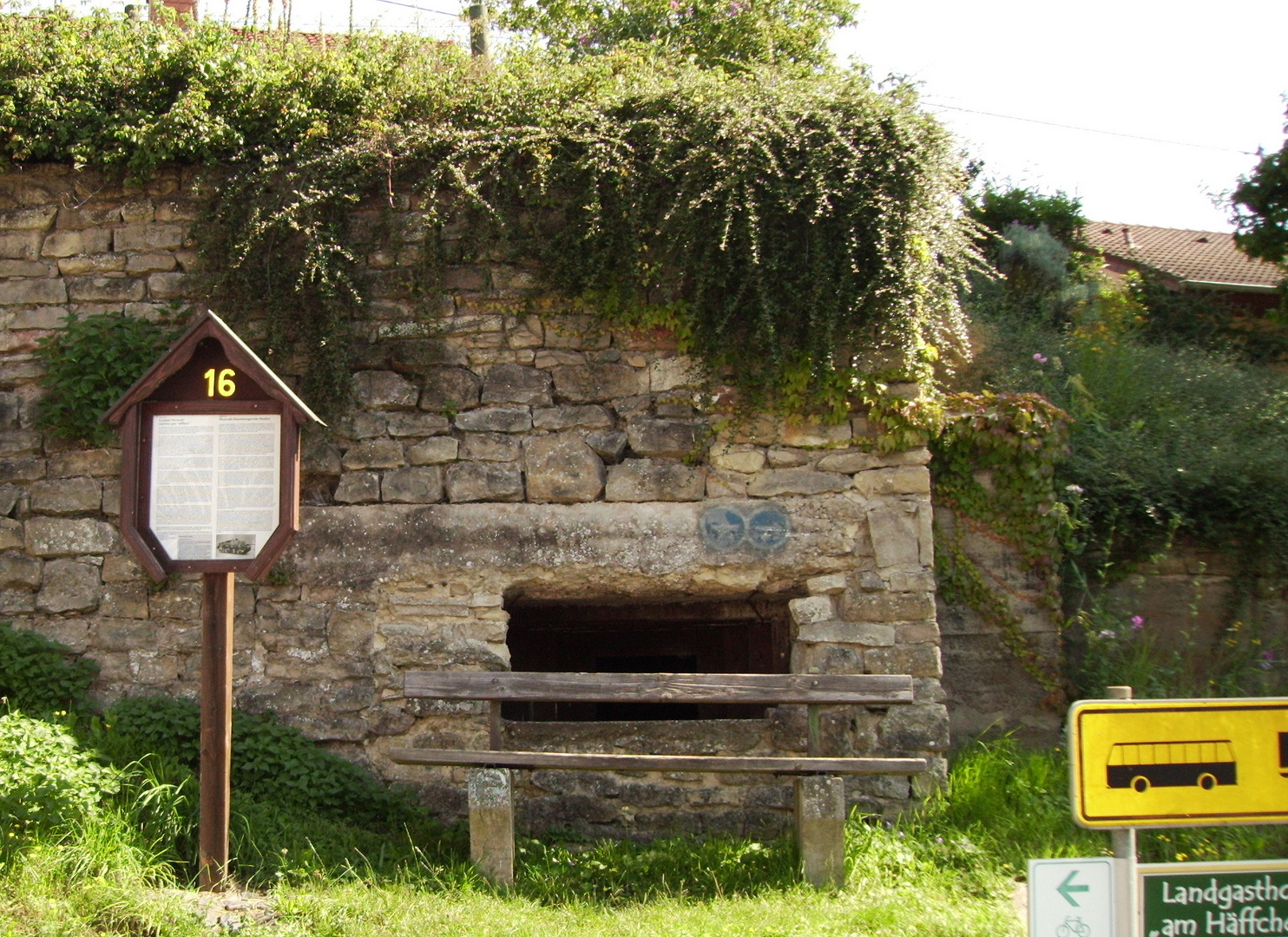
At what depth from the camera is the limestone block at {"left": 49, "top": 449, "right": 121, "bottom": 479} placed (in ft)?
18.4

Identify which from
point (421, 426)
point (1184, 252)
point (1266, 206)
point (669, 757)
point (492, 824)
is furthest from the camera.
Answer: point (1184, 252)

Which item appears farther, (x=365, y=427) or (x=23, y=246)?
(x=23, y=246)

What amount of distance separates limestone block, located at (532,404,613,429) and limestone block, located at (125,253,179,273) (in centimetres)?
204

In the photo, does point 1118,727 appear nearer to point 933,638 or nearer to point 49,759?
point 933,638

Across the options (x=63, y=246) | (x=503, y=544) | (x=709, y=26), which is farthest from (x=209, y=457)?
(x=709, y=26)

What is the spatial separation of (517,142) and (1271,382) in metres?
6.07

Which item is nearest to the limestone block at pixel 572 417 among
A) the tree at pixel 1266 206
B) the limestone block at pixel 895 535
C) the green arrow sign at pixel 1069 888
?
the limestone block at pixel 895 535

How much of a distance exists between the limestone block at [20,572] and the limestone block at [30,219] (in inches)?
66.6

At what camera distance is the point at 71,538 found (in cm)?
555

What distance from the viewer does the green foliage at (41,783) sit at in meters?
4.14

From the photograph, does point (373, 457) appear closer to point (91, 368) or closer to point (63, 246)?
point (91, 368)

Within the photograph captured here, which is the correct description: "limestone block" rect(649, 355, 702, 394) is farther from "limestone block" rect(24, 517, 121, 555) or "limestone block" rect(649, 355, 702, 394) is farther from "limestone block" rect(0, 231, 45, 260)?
"limestone block" rect(0, 231, 45, 260)

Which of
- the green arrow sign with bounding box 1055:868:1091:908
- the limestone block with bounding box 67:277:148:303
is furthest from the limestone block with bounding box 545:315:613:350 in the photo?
the green arrow sign with bounding box 1055:868:1091:908

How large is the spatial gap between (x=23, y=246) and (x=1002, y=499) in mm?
5329
